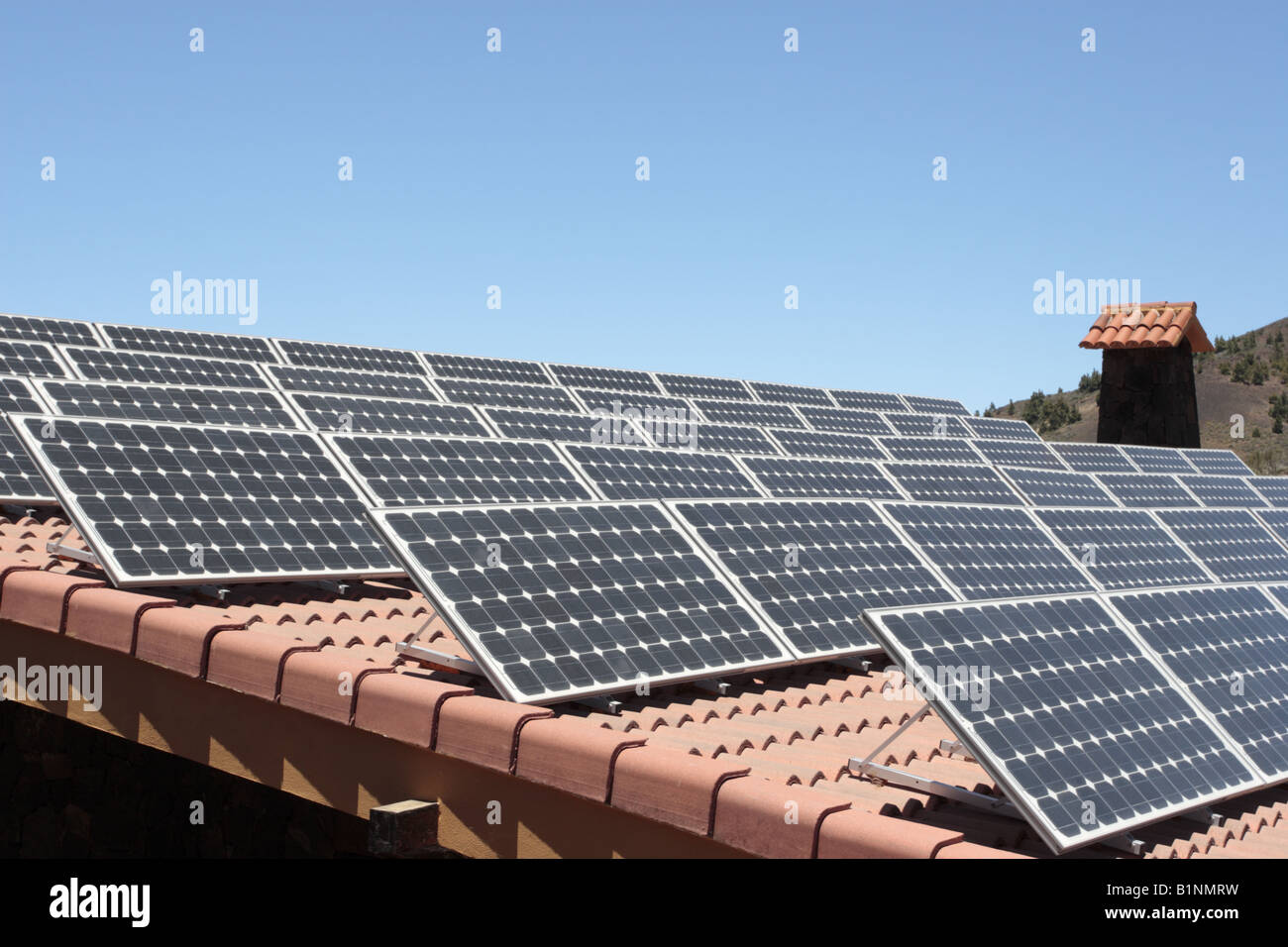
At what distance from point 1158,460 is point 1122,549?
63.3 ft

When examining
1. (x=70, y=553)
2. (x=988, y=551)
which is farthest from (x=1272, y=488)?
(x=70, y=553)

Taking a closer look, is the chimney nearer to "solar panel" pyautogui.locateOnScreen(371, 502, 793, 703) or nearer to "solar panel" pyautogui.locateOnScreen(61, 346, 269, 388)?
"solar panel" pyautogui.locateOnScreen(61, 346, 269, 388)

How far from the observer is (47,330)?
26812 mm

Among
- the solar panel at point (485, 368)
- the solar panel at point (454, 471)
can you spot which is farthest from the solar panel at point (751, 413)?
the solar panel at point (454, 471)

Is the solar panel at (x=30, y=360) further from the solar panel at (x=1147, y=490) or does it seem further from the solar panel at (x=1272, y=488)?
the solar panel at (x=1272, y=488)

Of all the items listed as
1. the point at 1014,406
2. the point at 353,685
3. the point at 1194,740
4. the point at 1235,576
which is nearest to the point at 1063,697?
the point at 1194,740

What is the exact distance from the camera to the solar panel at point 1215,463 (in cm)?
3381

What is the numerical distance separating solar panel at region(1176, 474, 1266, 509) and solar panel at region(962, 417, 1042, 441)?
6931 millimetres

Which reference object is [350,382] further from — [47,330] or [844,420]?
[844,420]

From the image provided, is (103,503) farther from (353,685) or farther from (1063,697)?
(1063,697)

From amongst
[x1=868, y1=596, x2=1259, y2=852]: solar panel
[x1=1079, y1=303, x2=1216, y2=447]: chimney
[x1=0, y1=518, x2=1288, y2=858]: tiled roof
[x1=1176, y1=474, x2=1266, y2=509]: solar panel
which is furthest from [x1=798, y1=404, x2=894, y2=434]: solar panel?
[x1=868, y1=596, x2=1259, y2=852]: solar panel

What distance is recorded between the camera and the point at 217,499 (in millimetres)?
10539

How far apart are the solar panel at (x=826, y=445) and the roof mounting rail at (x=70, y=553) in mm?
14044
